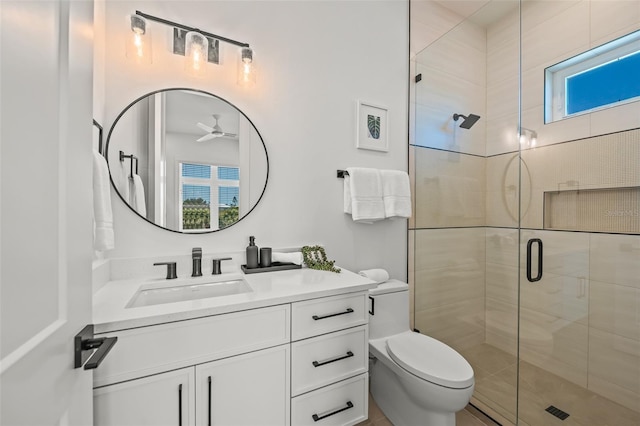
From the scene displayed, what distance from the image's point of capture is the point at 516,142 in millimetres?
1929

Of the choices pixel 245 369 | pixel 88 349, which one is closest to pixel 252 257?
pixel 245 369

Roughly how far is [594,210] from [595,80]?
0.80m

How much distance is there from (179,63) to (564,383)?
9.57 feet

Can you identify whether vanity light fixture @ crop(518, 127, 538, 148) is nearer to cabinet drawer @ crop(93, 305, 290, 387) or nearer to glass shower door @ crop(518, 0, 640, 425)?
glass shower door @ crop(518, 0, 640, 425)

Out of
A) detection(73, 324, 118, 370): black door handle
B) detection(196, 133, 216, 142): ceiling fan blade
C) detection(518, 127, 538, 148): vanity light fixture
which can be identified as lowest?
detection(73, 324, 118, 370): black door handle

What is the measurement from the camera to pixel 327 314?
1.24 m

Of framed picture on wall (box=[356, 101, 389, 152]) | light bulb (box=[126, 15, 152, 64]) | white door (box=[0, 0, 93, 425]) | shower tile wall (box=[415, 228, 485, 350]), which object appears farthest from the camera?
shower tile wall (box=[415, 228, 485, 350])

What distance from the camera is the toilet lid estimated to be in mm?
1265

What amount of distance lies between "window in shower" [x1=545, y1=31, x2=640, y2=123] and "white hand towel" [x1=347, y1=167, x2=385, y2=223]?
4.10 ft

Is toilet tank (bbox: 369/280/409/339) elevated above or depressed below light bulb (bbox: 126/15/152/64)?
below

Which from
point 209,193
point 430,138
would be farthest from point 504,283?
point 209,193

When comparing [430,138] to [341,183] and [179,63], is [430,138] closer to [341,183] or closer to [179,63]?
[341,183]

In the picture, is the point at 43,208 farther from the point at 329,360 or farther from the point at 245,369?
the point at 329,360

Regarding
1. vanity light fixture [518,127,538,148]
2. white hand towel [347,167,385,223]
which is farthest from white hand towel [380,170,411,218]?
vanity light fixture [518,127,538,148]
